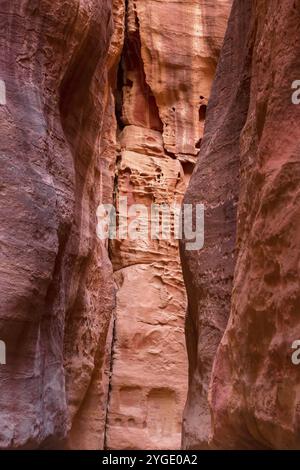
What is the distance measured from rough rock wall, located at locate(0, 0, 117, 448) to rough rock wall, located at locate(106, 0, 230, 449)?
276cm

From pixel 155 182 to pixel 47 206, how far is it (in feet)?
17.8

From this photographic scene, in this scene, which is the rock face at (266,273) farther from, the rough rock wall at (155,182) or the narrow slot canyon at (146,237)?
the rough rock wall at (155,182)

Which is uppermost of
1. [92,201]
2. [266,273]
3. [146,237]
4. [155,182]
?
[155,182]

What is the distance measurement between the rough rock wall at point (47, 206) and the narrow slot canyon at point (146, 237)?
0.01 m

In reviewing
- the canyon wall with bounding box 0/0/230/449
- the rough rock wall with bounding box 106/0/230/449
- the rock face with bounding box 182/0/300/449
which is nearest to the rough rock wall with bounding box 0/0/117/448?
the canyon wall with bounding box 0/0/230/449

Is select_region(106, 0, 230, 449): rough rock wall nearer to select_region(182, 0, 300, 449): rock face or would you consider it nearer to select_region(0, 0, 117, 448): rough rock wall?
select_region(0, 0, 117, 448): rough rock wall

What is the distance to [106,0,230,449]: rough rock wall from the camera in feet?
28.2

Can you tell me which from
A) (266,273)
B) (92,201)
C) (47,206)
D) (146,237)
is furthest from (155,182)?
(266,273)

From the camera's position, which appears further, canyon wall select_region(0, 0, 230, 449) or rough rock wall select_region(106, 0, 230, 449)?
rough rock wall select_region(106, 0, 230, 449)

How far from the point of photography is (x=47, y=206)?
4.06m

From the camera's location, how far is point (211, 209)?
4508 millimetres

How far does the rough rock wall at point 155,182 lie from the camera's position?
8.59m

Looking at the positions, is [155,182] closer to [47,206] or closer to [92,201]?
[92,201]
